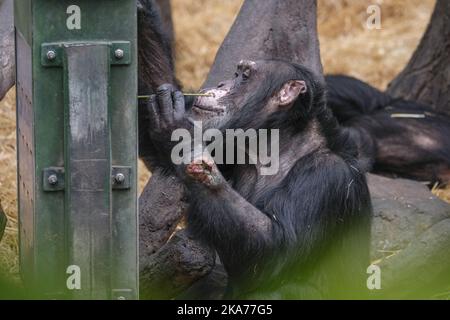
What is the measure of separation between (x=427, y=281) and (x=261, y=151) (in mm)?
1229

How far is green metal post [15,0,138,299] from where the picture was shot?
3539 millimetres

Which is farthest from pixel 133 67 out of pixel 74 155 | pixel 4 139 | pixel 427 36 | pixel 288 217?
pixel 427 36

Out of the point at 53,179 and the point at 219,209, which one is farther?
the point at 219,209

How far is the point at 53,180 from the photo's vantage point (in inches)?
142

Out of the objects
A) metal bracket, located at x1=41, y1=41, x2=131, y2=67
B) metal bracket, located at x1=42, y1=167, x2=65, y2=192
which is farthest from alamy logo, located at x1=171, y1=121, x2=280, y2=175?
metal bracket, located at x1=42, y1=167, x2=65, y2=192

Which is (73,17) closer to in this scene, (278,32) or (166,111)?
(166,111)

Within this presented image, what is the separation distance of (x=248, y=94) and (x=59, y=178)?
1.43 m

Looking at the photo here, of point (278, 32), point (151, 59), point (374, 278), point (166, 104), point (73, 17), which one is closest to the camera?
point (73, 17)

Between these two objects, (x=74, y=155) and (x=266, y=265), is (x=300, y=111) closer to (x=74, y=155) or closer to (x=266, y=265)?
(x=266, y=265)

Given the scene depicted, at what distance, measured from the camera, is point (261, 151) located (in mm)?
4789

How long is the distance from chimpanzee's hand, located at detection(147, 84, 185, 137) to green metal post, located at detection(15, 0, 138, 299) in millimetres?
629

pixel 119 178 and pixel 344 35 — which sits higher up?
pixel 344 35

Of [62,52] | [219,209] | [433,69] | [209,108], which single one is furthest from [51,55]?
→ [433,69]

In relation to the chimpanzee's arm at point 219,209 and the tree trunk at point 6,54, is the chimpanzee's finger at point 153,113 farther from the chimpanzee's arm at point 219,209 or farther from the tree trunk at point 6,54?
the tree trunk at point 6,54
